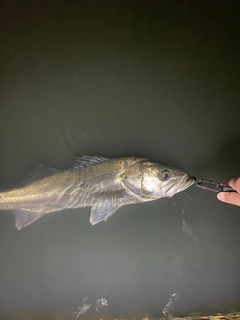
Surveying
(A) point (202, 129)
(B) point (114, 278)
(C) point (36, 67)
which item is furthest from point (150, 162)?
(C) point (36, 67)

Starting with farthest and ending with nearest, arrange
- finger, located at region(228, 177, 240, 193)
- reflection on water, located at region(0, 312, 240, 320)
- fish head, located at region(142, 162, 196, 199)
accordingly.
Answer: reflection on water, located at region(0, 312, 240, 320) → fish head, located at region(142, 162, 196, 199) → finger, located at region(228, 177, 240, 193)

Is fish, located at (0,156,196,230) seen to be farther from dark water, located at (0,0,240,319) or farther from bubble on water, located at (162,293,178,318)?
bubble on water, located at (162,293,178,318)

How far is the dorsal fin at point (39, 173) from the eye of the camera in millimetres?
1363

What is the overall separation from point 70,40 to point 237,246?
3.71 feet

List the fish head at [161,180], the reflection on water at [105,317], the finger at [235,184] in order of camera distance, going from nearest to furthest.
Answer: the finger at [235,184] → the fish head at [161,180] → the reflection on water at [105,317]

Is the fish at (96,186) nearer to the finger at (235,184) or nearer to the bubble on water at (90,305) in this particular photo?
the finger at (235,184)

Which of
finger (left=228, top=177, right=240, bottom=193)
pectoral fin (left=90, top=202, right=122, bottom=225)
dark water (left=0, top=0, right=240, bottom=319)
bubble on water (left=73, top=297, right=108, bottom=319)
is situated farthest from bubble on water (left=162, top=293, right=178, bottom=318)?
finger (left=228, top=177, right=240, bottom=193)

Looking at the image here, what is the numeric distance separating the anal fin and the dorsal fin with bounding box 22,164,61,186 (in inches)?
4.3

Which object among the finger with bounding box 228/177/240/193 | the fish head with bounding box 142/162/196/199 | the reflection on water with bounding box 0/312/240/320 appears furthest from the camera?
the reflection on water with bounding box 0/312/240/320

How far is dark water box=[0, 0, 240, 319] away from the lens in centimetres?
152

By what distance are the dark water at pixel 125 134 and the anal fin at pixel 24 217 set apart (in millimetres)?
117

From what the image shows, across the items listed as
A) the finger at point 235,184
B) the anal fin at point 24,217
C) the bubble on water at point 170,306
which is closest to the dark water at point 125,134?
the bubble on water at point 170,306

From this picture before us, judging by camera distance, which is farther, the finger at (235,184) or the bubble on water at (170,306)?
the bubble on water at (170,306)

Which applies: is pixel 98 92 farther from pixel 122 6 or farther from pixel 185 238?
pixel 185 238
